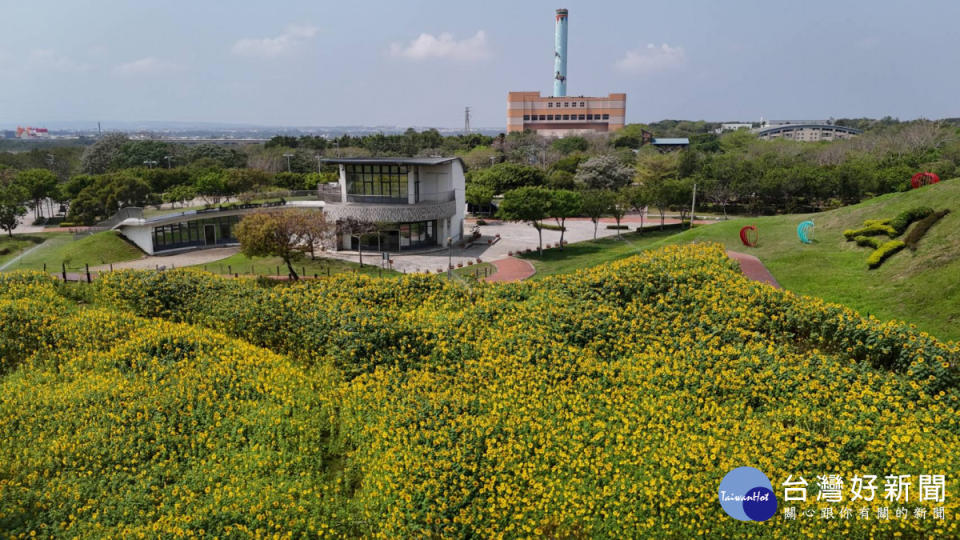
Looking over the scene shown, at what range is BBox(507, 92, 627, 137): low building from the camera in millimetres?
146000

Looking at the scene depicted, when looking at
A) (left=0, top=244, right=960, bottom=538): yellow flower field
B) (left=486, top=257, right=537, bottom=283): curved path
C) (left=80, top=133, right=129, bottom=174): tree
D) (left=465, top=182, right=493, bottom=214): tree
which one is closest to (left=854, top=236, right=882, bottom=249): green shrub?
(left=0, top=244, right=960, bottom=538): yellow flower field

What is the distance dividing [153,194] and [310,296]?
51672mm

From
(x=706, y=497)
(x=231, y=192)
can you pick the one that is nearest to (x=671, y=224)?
(x=231, y=192)

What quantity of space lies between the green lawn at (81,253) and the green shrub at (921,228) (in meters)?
44.1

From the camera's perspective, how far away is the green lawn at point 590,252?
3750 centimetres

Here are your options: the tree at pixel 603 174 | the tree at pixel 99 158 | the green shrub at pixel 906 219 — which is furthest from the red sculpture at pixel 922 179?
the tree at pixel 99 158

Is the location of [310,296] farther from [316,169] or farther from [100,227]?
[316,169]

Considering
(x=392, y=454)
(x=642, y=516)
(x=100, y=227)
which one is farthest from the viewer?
(x=100, y=227)

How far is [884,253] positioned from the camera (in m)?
22.2

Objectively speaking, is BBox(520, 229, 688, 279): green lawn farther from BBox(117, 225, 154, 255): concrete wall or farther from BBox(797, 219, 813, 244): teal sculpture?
BBox(117, 225, 154, 255): concrete wall

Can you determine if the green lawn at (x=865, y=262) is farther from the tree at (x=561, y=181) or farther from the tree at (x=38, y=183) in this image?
the tree at (x=38, y=183)

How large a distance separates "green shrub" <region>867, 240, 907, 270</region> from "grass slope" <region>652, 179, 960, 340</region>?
0.65 feet

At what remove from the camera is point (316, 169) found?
90062 mm

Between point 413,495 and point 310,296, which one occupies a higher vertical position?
point 310,296
